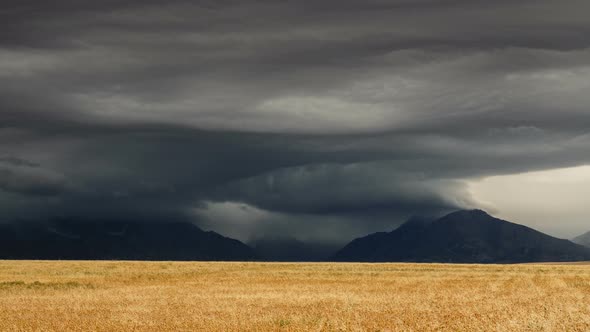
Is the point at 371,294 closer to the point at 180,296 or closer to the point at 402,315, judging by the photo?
the point at 180,296

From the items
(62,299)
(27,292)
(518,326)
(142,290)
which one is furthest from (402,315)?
(27,292)

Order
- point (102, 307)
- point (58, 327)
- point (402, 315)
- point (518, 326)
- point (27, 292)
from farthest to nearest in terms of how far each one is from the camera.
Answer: point (27, 292), point (102, 307), point (402, 315), point (58, 327), point (518, 326)

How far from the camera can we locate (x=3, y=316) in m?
42.4

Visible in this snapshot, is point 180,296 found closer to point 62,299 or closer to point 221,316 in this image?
point 62,299

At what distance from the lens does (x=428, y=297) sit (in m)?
53.9

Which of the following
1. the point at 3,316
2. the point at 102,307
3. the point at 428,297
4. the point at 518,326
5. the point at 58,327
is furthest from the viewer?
the point at 428,297

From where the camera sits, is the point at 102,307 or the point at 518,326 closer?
the point at 518,326

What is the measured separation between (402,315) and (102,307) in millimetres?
19785

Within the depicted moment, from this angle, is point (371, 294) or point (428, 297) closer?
point (428, 297)

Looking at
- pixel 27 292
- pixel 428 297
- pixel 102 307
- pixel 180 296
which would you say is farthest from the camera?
pixel 27 292

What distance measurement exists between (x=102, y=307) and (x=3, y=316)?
6787 mm

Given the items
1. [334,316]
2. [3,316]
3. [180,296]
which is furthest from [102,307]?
[334,316]

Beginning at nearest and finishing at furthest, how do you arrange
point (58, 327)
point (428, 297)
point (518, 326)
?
point (518, 326) → point (58, 327) → point (428, 297)

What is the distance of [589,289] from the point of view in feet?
214
